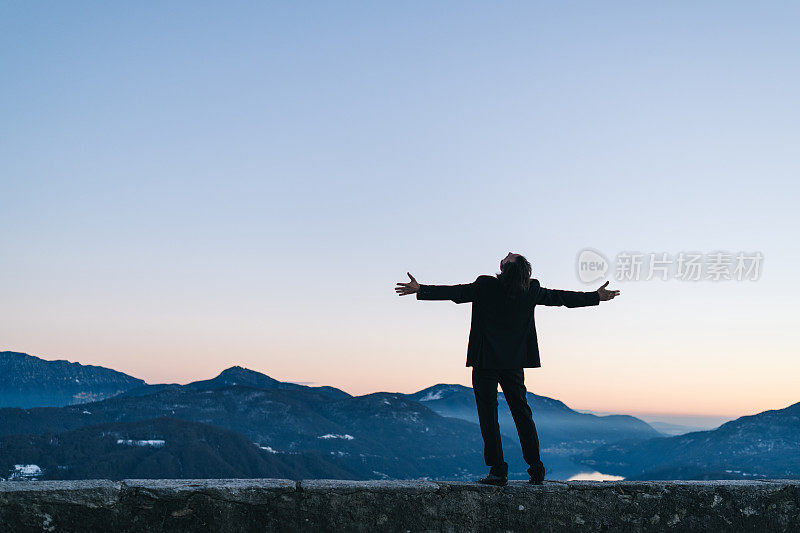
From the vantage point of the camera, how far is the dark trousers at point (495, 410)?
16.5 feet

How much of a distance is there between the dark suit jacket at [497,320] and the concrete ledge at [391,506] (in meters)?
0.95

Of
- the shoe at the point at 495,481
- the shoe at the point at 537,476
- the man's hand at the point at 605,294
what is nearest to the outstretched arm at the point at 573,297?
the man's hand at the point at 605,294

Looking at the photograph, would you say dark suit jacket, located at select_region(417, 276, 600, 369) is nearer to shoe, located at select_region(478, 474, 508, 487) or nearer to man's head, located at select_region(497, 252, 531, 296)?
man's head, located at select_region(497, 252, 531, 296)

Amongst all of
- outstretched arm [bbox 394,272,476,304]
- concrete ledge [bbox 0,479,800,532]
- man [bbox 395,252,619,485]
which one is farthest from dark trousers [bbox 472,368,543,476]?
outstretched arm [bbox 394,272,476,304]

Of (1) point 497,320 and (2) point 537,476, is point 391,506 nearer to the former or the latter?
(2) point 537,476

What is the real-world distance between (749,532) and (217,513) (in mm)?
3855

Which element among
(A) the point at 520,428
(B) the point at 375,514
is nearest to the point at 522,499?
(A) the point at 520,428

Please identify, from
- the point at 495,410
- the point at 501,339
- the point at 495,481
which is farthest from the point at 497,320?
the point at 495,481

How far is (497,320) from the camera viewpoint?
5.08 m

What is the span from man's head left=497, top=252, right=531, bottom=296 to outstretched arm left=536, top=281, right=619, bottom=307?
0.22 metres

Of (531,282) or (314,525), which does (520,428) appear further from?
(314,525)

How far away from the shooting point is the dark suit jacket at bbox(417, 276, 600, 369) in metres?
5.00

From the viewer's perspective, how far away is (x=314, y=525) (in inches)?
166

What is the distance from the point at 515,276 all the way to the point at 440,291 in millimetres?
609
